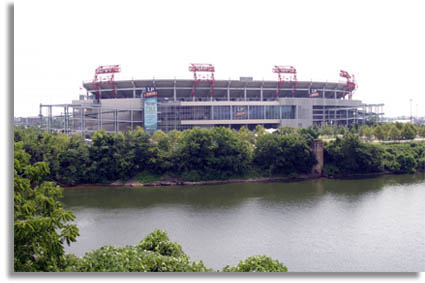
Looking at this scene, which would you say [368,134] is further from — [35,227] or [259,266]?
[35,227]

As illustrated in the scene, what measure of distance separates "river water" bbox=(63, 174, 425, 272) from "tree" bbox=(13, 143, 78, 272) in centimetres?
397

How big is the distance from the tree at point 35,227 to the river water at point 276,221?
3.97 meters

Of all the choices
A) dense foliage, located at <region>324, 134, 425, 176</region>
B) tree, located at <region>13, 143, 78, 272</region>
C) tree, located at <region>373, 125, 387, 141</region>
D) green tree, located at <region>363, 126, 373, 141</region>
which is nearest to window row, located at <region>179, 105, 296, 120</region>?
green tree, located at <region>363, 126, 373, 141</region>

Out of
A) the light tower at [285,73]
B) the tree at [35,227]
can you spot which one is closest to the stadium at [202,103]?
the light tower at [285,73]

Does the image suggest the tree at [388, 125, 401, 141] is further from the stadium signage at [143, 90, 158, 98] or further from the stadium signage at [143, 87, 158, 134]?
the stadium signage at [143, 90, 158, 98]

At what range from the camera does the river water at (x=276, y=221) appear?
A: 781 centimetres

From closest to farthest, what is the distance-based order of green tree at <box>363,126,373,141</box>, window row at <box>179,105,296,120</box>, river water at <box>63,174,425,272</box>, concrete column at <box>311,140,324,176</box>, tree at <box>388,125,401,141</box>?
river water at <box>63,174,425,272</box> → concrete column at <box>311,140,324,176</box> → tree at <box>388,125,401,141</box> → green tree at <box>363,126,373,141</box> → window row at <box>179,105,296,120</box>

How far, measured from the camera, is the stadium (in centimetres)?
2477

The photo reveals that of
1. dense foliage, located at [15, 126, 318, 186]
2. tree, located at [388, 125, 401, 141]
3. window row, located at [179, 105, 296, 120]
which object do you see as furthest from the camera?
window row, located at [179, 105, 296, 120]

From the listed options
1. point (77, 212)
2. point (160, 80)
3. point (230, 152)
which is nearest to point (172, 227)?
point (77, 212)

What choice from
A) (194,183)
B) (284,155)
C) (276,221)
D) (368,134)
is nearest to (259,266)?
(276,221)

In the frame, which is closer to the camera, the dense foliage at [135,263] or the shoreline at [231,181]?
the dense foliage at [135,263]

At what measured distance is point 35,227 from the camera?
3873 mm

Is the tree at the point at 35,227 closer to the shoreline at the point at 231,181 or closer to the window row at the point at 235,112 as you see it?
the shoreline at the point at 231,181
